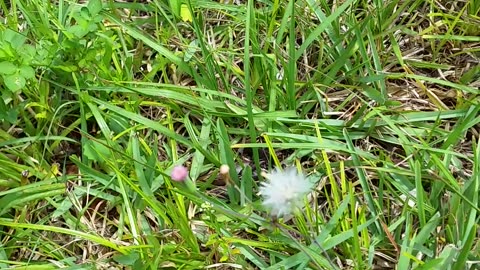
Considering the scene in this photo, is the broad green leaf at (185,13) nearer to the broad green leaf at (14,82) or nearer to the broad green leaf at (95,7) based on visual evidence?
the broad green leaf at (95,7)

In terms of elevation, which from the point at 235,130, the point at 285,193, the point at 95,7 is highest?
the point at 95,7

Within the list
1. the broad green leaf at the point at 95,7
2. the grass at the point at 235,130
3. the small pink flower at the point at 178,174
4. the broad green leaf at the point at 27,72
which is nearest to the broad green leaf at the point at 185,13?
the grass at the point at 235,130

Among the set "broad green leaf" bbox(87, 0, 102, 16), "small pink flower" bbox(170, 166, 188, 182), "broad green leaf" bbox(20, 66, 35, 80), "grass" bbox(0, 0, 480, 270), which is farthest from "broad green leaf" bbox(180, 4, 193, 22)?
"small pink flower" bbox(170, 166, 188, 182)

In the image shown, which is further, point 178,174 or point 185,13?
point 185,13

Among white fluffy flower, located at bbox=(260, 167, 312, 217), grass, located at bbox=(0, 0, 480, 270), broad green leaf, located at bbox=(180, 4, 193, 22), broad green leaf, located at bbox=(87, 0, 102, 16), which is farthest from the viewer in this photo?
broad green leaf, located at bbox=(180, 4, 193, 22)

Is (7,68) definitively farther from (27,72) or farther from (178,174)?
(178,174)

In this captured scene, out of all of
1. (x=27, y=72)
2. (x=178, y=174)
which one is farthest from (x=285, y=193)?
(x=27, y=72)

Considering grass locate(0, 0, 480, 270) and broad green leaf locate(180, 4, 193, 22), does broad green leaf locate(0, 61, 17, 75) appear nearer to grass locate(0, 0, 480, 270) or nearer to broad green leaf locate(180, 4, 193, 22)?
grass locate(0, 0, 480, 270)

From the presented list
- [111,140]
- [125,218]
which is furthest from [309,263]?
[111,140]

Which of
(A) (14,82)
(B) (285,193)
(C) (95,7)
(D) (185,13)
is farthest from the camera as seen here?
(D) (185,13)
